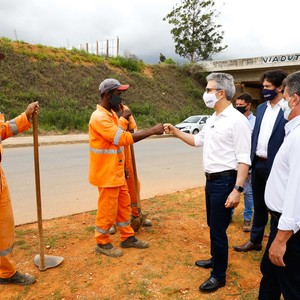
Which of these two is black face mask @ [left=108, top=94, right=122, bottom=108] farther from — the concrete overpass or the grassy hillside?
the concrete overpass

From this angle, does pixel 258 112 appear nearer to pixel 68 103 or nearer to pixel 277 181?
pixel 277 181

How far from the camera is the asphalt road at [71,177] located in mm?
5387

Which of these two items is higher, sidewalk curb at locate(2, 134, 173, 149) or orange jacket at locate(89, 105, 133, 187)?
orange jacket at locate(89, 105, 133, 187)

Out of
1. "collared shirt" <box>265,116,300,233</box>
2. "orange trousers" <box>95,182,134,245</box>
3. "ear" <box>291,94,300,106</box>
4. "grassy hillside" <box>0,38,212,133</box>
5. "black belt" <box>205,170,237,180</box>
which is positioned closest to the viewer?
"collared shirt" <box>265,116,300,233</box>

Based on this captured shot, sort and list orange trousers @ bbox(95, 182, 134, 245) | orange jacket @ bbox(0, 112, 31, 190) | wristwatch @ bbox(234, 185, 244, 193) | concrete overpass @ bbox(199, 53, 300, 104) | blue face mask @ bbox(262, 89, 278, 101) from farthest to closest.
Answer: concrete overpass @ bbox(199, 53, 300, 104) → orange trousers @ bbox(95, 182, 134, 245) → blue face mask @ bbox(262, 89, 278, 101) → orange jacket @ bbox(0, 112, 31, 190) → wristwatch @ bbox(234, 185, 244, 193)

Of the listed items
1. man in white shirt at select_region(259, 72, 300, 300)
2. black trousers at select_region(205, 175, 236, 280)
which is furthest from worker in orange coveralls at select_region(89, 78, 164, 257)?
man in white shirt at select_region(259, 72, 300, 300)

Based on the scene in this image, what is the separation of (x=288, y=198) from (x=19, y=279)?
8.59ft

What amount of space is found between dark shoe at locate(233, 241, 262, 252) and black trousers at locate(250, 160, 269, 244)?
0.04m

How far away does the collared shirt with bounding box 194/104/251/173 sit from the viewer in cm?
271

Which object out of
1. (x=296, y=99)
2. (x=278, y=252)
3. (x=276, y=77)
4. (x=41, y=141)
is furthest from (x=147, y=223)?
(x=41, y=141)

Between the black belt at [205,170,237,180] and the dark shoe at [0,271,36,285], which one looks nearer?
the black belt at [205,170,237,180]

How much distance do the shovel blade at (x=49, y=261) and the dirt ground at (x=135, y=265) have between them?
2.0 inches

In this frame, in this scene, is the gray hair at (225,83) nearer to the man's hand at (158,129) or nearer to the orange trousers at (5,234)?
the man's hand at (158,129)

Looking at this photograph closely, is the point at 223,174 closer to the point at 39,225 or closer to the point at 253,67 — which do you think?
the point at 39,225
